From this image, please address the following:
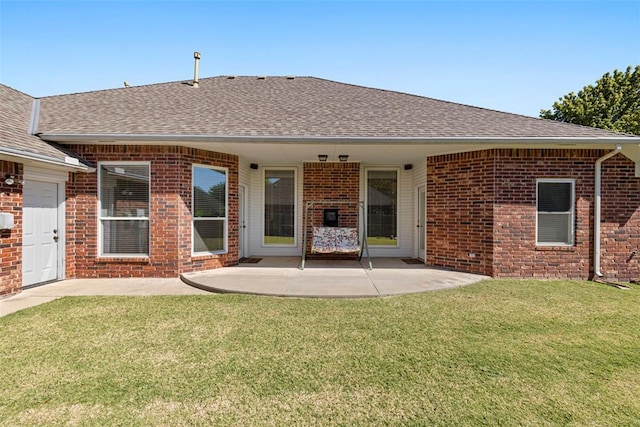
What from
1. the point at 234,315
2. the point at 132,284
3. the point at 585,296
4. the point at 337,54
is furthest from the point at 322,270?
the point at 337,54

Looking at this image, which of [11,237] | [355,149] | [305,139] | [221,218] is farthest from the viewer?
[221,218]

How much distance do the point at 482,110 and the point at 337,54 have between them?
13.7 ft

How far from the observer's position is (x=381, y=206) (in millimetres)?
9281

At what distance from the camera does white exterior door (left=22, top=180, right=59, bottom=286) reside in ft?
18.5

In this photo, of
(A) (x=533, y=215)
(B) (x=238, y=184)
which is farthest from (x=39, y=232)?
(A) (x=533, y=215)

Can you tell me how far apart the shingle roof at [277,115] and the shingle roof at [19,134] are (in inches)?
13.0

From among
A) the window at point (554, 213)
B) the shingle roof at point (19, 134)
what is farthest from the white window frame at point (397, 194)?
the shingle roof at point (19, 134)

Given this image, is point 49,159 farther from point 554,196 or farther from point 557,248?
point 557,248

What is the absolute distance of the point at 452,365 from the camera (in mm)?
2967

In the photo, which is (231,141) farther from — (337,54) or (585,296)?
(585,296)

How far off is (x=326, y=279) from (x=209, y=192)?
11.1ft

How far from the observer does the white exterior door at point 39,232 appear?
5.62 m

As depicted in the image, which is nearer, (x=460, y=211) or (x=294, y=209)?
(x=460, y=211)

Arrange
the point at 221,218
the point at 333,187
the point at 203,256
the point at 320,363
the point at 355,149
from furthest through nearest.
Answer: the point at 333,187
the point at 221,218
the point at 355,149
the point at 203,256
the point at 320,363
